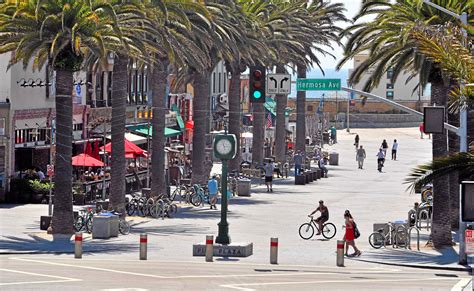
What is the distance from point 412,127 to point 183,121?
199ft

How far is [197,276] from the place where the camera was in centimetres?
3075

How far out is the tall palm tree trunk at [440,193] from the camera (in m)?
40.9

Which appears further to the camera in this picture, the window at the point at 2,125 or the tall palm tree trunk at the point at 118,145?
the window at the point at 2,125

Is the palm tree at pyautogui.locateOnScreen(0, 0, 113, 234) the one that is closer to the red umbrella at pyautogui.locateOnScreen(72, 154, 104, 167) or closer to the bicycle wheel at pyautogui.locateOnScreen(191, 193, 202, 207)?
the red umbrella at pyautogui.locateOnScreen(72, 154, 104, 167)

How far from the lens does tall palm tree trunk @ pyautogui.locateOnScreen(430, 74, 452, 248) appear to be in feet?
134

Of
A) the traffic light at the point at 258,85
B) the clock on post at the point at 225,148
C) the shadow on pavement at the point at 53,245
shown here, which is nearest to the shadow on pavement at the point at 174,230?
the shadow on pavement at the point at 53,245

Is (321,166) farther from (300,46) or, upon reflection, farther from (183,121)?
(183,121)

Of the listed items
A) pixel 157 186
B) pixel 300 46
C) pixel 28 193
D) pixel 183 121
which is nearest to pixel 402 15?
pixel 157 186

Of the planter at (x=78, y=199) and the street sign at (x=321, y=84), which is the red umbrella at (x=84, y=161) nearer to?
the planter at (x=78, y=199)

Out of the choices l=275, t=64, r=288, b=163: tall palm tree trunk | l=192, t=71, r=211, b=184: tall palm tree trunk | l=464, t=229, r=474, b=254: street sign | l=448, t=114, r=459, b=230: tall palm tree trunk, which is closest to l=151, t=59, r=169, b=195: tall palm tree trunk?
l=192, t=71, r=211, b=184: tall palm tree trunk

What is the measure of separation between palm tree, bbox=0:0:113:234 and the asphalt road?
7.16 meters

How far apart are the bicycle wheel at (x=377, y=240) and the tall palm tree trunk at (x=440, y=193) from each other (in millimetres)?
1712

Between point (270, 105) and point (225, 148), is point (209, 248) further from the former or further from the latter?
point (270, 105)

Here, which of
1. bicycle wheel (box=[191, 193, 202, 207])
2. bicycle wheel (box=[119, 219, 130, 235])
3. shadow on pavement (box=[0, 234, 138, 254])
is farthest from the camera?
bicycle wheel (box=[191, 193, 202, 207])
